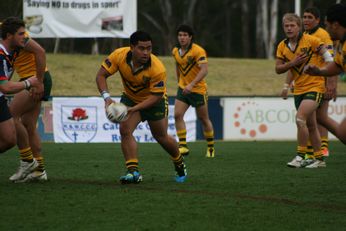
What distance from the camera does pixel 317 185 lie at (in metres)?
9.03

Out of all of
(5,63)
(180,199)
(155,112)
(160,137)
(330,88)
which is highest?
(5,63)

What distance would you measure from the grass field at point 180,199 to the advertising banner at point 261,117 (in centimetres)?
980

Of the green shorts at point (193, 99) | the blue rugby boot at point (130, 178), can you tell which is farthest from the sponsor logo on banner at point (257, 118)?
the blue rugby boot at point (130, 178)

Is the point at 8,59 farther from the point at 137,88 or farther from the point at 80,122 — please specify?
the point at 80,122

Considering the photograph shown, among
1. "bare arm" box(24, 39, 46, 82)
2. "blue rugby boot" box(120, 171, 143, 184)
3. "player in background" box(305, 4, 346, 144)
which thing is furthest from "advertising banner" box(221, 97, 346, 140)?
"player in background" box(305, 4, 346, 144)

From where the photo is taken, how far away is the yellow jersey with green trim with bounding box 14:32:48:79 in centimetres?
939

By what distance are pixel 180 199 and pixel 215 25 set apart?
49138mm

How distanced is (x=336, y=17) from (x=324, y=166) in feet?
13.4

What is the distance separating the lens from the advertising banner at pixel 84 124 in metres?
20.2

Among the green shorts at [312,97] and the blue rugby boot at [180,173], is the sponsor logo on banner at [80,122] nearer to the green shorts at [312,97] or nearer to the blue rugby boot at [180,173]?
the green shorts at [312,97]

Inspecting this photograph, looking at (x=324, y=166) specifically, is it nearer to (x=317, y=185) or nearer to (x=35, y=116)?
(x=317, y=185)

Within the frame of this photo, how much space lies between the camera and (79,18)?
28.6 m

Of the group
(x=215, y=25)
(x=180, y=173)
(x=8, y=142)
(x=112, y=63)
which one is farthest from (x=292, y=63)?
(x=215, y=25)

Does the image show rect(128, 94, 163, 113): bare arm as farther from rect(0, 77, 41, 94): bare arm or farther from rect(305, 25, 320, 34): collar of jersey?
rect(305, 25, 320, 34): collar of jersey
